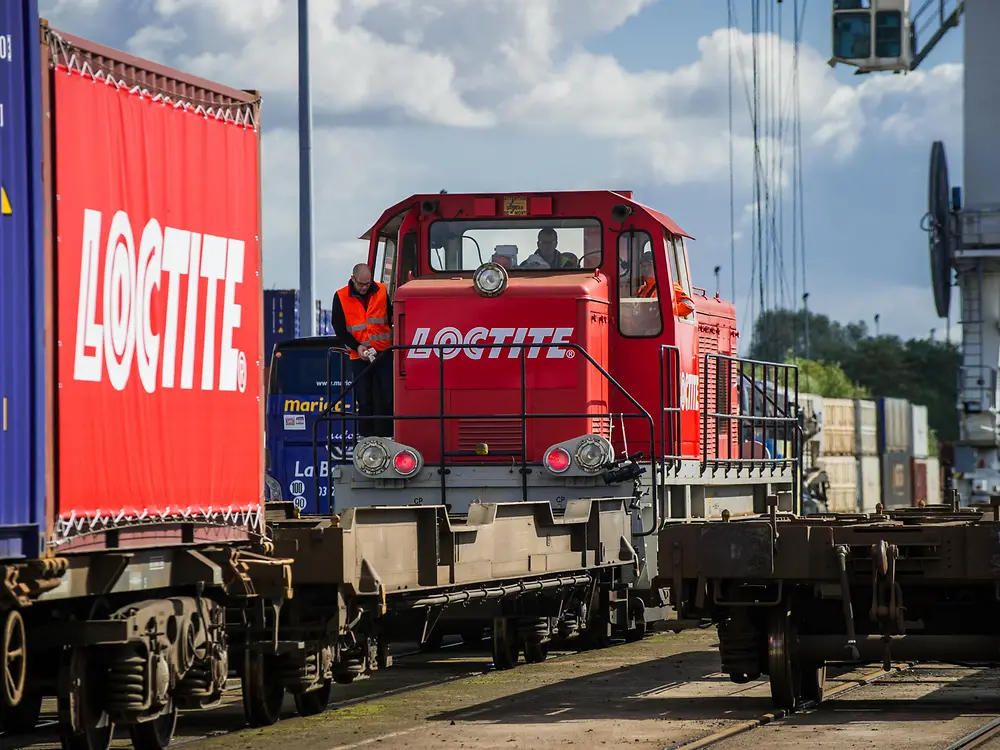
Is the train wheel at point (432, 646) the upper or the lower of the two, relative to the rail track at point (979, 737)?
lower

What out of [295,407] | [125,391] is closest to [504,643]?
[125,391]

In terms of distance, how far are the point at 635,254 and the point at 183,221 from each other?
6271 mm

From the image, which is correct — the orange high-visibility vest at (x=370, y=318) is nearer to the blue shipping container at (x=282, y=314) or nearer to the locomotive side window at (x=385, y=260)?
the locomotive side window at (x=385, y=260)

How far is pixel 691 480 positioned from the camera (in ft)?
49.5

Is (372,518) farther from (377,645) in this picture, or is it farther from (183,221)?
(183,221)

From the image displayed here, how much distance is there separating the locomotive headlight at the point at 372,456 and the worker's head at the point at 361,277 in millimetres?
1377

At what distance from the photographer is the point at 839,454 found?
3953 centimetres

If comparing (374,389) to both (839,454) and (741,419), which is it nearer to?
(741,419)

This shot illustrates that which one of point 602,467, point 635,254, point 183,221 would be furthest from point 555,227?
point 183,221

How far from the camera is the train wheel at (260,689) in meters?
10.6

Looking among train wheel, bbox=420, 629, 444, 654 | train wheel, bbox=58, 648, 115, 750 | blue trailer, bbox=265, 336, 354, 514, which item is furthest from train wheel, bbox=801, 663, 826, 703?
blue trailer, bbox=265, 336, 354, 514

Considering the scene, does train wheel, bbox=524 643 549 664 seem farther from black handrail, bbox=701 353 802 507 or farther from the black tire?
the black tire

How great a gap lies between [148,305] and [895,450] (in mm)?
38607

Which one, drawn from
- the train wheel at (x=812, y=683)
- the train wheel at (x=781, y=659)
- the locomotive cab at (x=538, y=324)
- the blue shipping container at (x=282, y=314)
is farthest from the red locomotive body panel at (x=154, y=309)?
the blue shipping container at (x=282, y=314)
